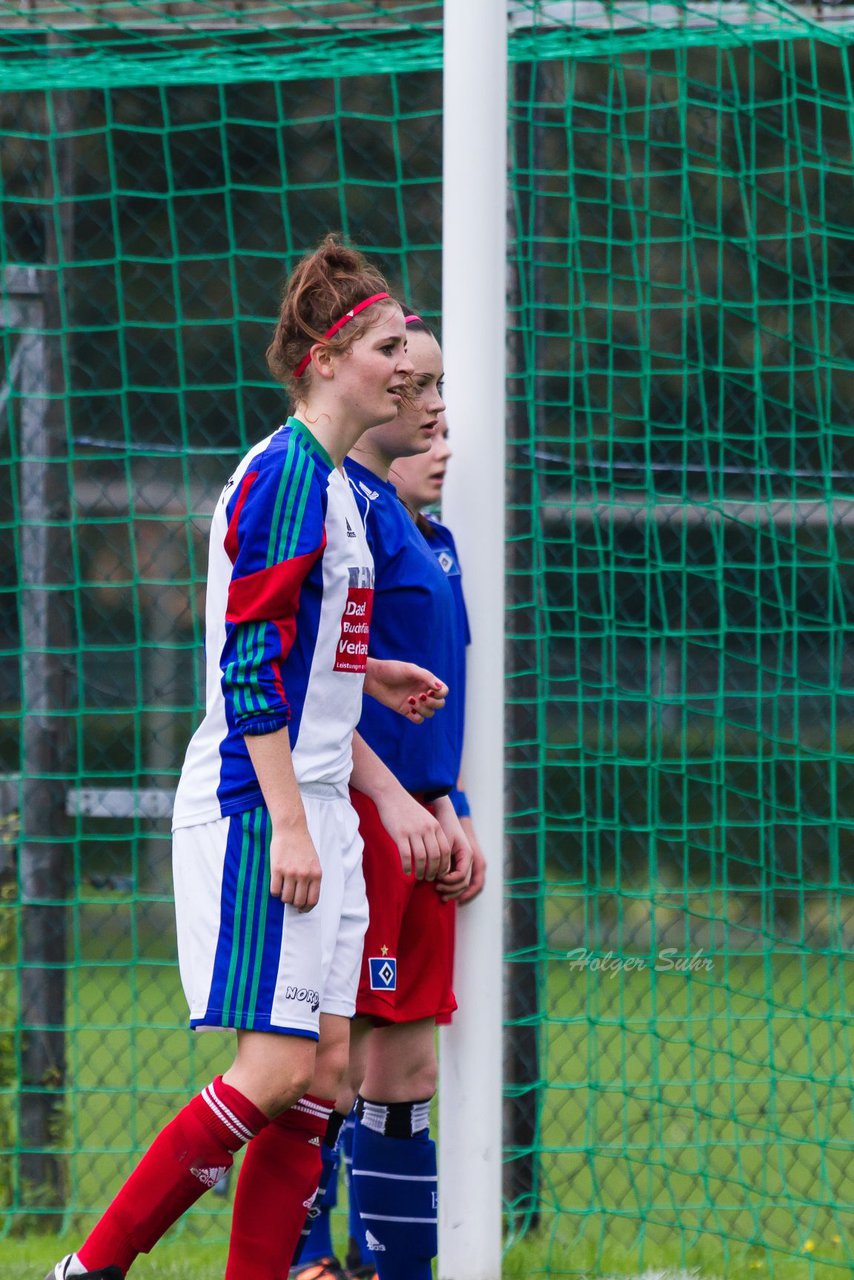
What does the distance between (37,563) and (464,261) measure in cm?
172

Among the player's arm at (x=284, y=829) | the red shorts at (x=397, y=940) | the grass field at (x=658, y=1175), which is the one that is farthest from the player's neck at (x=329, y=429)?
the grass field at (x=658, y=1175)

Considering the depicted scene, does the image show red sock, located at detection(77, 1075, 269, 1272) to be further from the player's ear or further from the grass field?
the grass field

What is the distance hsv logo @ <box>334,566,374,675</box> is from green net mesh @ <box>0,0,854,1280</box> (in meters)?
0.73

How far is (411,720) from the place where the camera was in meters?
2.44

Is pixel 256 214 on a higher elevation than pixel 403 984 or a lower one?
higher

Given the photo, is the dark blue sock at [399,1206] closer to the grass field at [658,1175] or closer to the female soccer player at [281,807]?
the female soccer player at [281,807]

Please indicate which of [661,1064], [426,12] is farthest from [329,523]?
[661,1064]

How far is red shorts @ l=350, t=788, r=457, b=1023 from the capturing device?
7.95 ft

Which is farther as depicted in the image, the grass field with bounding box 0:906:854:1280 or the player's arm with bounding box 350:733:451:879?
the grass field with bounding box 0:906:854:1280

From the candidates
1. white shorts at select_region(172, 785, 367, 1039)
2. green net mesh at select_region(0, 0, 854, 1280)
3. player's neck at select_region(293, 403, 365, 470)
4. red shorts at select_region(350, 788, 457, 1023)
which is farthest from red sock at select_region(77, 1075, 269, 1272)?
green net mesh at select_region(0, 0, 854, 1280)

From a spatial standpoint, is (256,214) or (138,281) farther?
(256,214)

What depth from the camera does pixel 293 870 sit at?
207cm

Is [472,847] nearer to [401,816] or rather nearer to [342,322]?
[401,816]

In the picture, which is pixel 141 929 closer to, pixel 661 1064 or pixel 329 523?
pixel 661 1064
